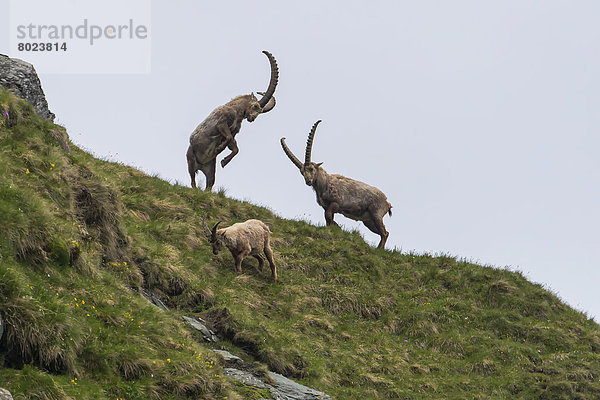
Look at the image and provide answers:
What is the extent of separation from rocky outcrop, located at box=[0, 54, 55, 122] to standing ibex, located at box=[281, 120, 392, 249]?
31.5ft

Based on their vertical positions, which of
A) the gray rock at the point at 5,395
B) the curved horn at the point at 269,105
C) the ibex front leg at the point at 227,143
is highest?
the curved horn at the point at 269,105

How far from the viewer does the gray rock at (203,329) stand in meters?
13.4

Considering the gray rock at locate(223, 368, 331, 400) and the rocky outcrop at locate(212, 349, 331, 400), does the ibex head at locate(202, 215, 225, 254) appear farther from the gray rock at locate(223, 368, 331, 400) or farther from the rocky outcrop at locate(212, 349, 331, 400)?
the gray rock at locate(223, 368, 331, 400)

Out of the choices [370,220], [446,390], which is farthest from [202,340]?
[370,220]

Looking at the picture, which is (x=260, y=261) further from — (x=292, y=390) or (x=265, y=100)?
(x=265, y=100)

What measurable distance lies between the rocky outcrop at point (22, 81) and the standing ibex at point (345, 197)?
9601mm

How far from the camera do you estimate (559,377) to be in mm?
16469

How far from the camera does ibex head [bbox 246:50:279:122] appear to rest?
24328 millimetres

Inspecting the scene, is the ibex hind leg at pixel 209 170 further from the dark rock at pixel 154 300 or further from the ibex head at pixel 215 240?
the dark rock at pixel 154 300

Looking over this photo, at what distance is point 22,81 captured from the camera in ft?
54.7

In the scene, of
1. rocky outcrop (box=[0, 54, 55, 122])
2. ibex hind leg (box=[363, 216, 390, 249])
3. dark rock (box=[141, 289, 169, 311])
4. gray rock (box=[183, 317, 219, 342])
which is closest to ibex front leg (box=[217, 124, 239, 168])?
ibex hind leg (box=[363, 216, 390, 249])

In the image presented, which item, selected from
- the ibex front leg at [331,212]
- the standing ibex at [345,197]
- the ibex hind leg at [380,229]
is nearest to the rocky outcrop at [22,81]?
the standing ibex at [345,197]

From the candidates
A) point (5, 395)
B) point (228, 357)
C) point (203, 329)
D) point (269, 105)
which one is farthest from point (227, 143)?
point (5, 395)

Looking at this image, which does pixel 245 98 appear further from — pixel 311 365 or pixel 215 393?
pixel 215 393
